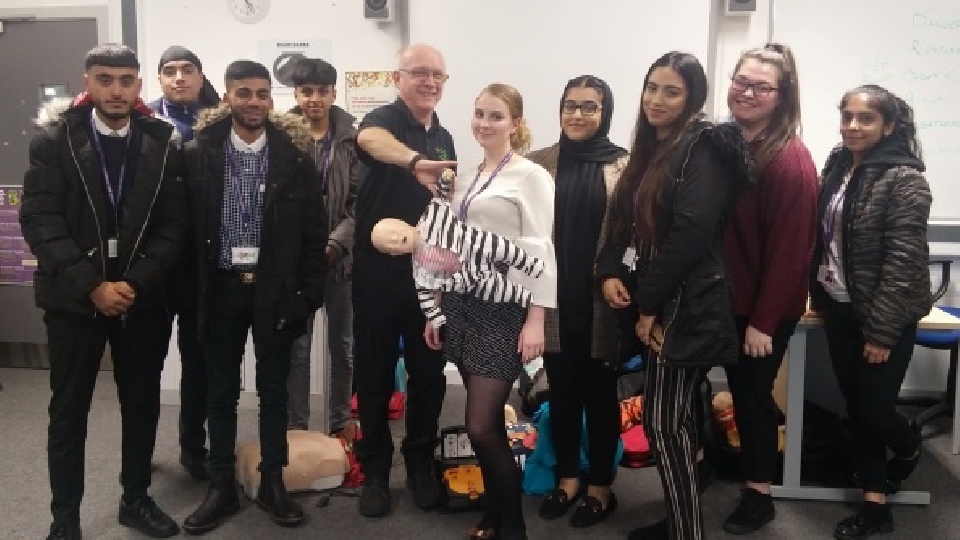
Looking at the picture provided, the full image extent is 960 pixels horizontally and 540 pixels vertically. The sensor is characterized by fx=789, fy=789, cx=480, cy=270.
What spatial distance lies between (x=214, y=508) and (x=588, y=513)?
1210 mm

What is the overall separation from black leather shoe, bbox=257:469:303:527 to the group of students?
0.04 feet

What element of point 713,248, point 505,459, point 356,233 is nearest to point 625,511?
point 505,459

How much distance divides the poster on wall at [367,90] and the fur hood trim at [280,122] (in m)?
1.71

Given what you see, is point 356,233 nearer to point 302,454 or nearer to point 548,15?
point 302,454

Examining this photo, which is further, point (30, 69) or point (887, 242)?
point (30, 69)

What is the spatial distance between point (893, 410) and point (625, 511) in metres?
0.92

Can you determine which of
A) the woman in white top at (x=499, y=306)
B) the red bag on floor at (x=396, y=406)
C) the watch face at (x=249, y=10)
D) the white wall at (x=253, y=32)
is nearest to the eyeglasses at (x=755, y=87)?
the woman in white top at (x=499, y=306)

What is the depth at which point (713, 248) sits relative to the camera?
6.82 ft

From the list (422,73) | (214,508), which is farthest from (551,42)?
(214,508)

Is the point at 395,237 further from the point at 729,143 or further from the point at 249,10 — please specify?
the point at 249,10

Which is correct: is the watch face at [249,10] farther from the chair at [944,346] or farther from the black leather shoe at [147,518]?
the chair at [944,346]

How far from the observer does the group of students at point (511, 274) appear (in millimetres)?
2092

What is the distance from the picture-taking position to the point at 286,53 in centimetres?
425

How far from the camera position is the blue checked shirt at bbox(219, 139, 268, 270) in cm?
240
